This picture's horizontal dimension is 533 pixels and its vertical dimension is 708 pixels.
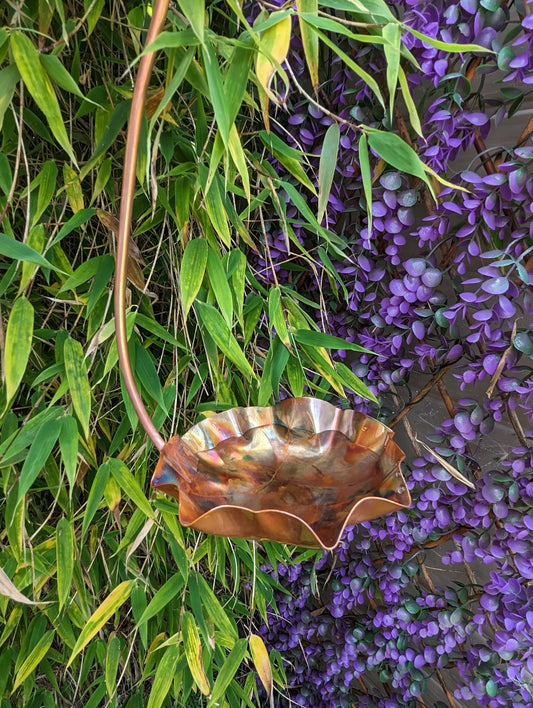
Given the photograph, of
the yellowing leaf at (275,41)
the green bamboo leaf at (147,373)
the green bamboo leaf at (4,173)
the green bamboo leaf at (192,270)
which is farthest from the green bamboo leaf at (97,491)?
the yellowing leaf at (275,41)

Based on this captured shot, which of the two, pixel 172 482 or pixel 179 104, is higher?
pixel 179 104

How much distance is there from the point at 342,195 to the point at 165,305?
1.09 feet

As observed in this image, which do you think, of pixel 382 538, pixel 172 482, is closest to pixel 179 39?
pixel 172 482

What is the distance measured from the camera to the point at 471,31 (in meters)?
0.55

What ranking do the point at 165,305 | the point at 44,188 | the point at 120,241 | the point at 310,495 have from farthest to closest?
the point at 165,305, the point at 44,188, the point at 310,495, the point at 120,241

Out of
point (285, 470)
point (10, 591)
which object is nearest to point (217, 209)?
point (285, 470)

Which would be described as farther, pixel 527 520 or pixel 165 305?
pixel 165 305

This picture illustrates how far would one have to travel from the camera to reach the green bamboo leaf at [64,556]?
1.85 feet

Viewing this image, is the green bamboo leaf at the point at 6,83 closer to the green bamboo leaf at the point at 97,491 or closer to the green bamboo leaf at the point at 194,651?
the green bamboo leaf at the point at 97,491

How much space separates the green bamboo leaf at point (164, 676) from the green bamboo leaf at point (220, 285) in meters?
0.42

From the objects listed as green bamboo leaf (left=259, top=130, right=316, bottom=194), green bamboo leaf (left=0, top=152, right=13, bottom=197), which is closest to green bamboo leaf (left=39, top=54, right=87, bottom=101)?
green bamboo leaf (left=0, top=152, right=13, bottom=197)

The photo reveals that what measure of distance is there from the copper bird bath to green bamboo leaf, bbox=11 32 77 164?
0.20 m

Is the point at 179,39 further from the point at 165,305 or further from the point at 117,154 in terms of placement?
the point at 165,305

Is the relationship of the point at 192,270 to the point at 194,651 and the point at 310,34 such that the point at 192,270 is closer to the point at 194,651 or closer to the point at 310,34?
the point at 310,34
